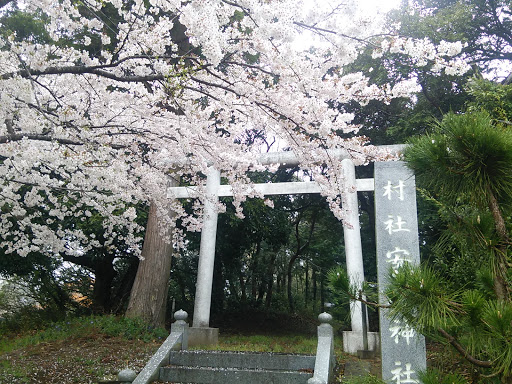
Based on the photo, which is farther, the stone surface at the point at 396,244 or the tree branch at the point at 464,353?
the stone surface at the point at 396,244

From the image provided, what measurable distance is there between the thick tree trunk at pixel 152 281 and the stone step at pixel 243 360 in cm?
213

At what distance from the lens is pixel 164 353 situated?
15.9ft

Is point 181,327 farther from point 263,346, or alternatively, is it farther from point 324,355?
point 263,346

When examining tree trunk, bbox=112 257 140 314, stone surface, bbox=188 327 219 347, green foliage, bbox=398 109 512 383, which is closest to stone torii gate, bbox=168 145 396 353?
stone surface, bbox=188 327 219 347

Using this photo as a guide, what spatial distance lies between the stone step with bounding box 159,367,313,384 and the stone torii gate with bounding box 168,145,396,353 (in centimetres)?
190

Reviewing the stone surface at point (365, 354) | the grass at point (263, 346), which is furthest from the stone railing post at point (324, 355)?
the grass at point (263, 346)

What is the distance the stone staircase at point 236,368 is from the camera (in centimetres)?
439

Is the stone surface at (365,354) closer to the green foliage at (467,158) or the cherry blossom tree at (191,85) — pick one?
the cherry blossom tree at (191,85)

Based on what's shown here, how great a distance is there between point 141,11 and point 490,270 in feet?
9.40

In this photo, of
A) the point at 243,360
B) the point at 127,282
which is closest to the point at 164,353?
the point at 243,360

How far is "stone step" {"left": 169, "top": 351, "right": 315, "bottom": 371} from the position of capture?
186 inches

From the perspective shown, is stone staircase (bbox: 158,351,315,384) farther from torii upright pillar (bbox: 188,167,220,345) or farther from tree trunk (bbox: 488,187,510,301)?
tree trunk (bbox: 488,187,510,301)

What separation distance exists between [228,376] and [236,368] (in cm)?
29

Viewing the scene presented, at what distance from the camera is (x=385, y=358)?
11.7 feet
